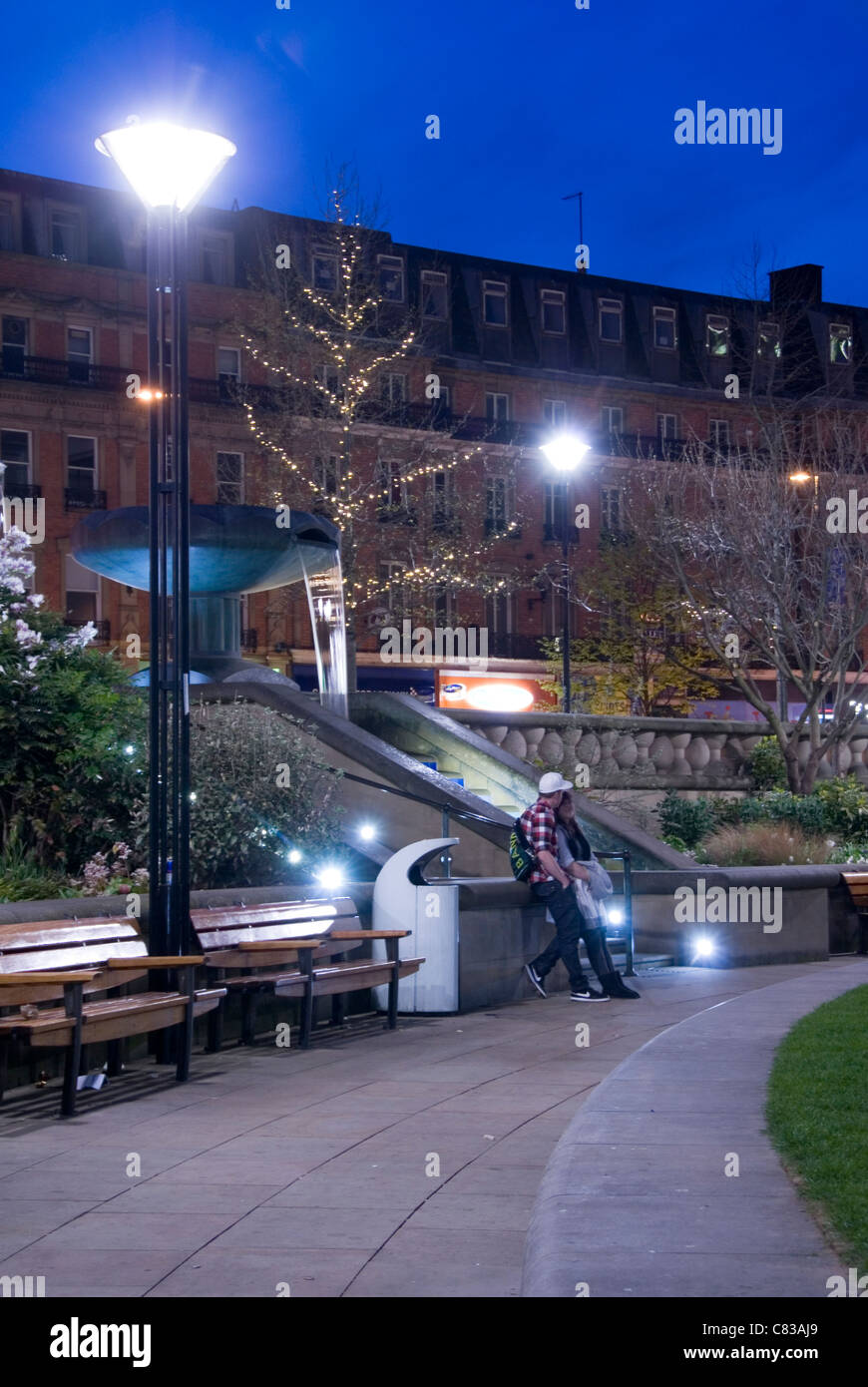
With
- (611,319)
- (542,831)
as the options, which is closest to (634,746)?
(542,831)

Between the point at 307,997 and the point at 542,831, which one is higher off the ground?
the point at 542,831

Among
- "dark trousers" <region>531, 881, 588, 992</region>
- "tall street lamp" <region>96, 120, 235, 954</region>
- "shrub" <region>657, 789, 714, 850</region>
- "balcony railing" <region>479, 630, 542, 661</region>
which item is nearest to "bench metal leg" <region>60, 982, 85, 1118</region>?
"tall street lamp" <region>96, 120, 235, 954</region>

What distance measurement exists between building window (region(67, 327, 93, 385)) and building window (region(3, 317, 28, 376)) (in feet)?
4.40

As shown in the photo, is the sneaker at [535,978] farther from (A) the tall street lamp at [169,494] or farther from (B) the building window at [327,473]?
(B) the building window at [327,473]

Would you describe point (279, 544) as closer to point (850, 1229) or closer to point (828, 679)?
point (828, 679)

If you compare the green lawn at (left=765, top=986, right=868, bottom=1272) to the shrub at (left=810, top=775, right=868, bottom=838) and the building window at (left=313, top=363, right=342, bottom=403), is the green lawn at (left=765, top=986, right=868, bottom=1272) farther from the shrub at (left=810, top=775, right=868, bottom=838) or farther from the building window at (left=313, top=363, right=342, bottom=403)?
the building window at (left=313, top=363, right=342, bottom=403)

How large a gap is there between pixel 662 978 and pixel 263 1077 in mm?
6603

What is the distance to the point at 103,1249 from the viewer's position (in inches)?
238

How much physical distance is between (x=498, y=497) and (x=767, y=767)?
26.2 metres

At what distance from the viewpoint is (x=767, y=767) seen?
25.5 metres

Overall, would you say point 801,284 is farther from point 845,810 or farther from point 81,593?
point 845,810

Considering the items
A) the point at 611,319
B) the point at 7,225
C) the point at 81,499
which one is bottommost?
the point at 81,499
